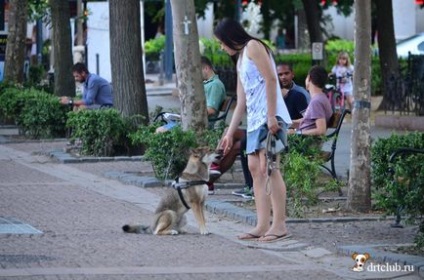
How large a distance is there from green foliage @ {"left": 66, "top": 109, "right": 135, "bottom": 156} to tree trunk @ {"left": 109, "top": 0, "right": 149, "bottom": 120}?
494mm

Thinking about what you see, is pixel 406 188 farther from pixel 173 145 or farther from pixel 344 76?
pixel 344 76

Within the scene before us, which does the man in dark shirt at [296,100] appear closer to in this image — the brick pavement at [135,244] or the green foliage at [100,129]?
the brick pavement at [135,244]

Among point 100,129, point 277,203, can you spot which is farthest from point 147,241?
point 100,129

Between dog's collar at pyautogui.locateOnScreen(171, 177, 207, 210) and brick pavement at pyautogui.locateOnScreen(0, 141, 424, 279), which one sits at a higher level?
dog's collar at pyautogui.locateOnScreen(171, 177, 207, 210)

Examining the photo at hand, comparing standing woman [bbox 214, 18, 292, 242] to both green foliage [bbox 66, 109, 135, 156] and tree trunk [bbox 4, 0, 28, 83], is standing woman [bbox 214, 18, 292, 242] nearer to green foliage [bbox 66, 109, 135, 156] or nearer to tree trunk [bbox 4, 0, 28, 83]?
green foliage [bbox 66, 109, 135, 156]

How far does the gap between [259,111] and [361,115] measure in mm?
1883

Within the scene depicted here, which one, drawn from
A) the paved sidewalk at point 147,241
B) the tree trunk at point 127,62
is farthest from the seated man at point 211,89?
the tree trunk at point 127,62

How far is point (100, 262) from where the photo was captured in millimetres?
10180

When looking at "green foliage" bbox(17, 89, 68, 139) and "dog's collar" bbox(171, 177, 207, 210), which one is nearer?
"dog's collar" bbox(171, 177, 207, 210)

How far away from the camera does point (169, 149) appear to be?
1502 cm

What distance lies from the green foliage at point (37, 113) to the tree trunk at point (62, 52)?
4.73ft

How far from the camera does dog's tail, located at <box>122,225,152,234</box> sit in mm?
11742

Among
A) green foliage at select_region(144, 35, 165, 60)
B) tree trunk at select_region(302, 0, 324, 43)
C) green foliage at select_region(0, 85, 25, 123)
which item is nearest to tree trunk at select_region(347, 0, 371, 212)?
green foliage at select_region(0, 85, 25, 123)

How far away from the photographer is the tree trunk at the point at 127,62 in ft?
61.9
